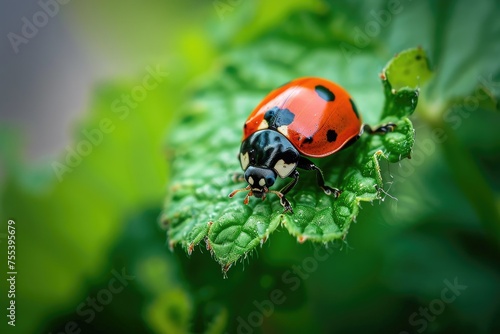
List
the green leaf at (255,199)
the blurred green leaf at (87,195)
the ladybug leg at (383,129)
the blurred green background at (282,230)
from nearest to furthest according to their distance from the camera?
the green leaf at (255,199)
the ladybug leg at (383,129)
the blurred green background at (282,230)
the blurred green leaf at (87,195)

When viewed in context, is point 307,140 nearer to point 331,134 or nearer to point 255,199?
point 331,134

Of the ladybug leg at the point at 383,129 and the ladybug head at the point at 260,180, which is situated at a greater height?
the ladybug head at the point at 260,180

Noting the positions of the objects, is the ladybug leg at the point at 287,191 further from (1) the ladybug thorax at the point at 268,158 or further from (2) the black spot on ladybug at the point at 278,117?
(2) the black spot on ladybug at the point at 278,117

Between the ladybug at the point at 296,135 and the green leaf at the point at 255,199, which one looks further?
the ladybug at the point at 296,135

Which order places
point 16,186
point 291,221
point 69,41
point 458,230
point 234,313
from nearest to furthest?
point 291,221
point 234,313
point 458,230
point 16,186
point 69,41

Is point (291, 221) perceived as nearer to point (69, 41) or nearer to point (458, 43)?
point (458, 43)

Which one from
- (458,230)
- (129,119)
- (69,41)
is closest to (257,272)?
(458,230)

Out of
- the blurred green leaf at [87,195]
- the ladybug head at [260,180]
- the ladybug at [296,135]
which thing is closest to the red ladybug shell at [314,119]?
the ladybug at [296,135]

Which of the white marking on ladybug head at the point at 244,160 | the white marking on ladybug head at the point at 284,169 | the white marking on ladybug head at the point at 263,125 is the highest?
the white marking on ladybug head at the point at 263,125

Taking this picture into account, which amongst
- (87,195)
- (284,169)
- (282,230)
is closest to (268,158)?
(284,169)
